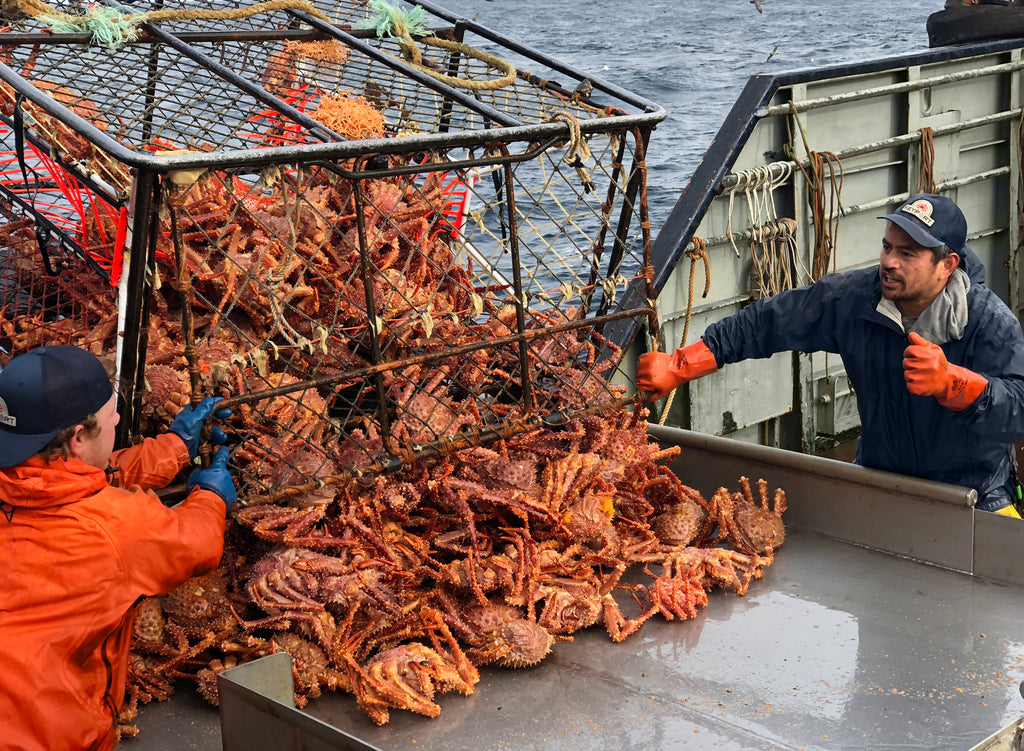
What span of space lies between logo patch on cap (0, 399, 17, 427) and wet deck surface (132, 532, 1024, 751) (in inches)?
34.3

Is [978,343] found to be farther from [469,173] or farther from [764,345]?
[469,173]

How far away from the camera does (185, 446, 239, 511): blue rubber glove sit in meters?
2.61

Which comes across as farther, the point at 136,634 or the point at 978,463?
the point at 978,463

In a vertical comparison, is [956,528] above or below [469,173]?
below

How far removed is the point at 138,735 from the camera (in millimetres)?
2631

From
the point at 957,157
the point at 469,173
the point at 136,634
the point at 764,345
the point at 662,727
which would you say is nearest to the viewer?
the point at 662,727

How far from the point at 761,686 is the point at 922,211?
160 centimetres

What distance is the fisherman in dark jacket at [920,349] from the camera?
3170 mm

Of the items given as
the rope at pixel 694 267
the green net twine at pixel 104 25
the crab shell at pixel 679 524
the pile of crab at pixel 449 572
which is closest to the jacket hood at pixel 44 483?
the pile of crab at pixel 449 572

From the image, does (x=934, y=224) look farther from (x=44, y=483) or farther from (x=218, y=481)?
(x=44, y=483)

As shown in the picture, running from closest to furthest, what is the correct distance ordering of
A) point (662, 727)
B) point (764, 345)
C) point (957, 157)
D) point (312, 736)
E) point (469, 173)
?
1. point (312, 736)
2. point (662, 727)
3. point (764, 345)
4. point (469, 173)
5. point (957, 157)

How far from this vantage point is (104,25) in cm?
331

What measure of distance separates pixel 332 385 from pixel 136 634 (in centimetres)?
95

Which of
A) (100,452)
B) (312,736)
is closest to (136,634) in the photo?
(100,452)
